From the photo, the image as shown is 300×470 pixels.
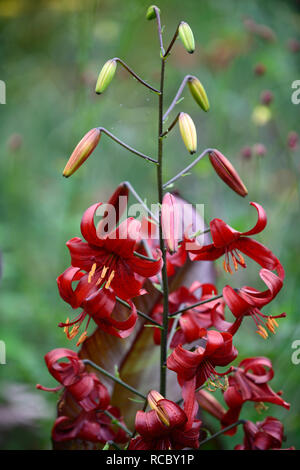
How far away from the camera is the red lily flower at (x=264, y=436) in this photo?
36.3 inches

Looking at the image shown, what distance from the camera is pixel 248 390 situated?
937 millimetres

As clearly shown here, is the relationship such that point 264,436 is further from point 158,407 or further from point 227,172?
point 227,172

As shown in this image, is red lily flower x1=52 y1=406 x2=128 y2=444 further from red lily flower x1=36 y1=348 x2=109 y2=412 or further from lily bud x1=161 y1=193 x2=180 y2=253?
lily bud x1=161 y1=193 x2=180 y2=253

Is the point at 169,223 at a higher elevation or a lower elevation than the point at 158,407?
higher

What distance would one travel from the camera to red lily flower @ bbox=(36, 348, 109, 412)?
885 millimetres

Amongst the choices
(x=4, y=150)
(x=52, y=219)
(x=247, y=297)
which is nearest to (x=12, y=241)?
(x=52, y=219)

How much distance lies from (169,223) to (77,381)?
0.39 metres

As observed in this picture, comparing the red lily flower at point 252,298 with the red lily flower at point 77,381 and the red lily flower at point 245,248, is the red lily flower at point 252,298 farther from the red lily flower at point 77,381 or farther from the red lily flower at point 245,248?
the red lily flower at point 77,381

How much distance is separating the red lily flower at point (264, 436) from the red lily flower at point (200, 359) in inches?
8.2

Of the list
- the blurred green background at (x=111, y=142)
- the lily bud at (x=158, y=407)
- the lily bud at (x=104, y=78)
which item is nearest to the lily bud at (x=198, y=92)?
the lily bud at (x=104, y=78)

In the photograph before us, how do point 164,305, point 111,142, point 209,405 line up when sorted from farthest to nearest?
point 111,142
point 209,405
point 164,305

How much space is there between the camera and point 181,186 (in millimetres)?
2662

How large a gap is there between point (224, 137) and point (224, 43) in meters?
0.44

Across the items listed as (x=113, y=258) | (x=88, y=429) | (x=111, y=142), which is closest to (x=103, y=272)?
(x=113, y=258)
